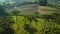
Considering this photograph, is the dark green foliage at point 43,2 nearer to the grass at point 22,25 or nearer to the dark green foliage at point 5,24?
the grass at point 22,25

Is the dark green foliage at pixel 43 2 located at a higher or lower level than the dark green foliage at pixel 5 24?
higher

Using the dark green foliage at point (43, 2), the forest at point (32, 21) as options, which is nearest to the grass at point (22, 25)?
the forest at point (32, 21)

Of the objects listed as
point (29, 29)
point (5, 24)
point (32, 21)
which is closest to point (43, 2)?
point (32, 21)

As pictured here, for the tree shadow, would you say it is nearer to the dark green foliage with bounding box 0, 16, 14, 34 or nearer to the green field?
the green field

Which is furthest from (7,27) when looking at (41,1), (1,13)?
(41,1)

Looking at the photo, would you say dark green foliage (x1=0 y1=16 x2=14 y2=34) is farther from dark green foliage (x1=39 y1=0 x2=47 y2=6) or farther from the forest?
dark green foliage (x1=39 y1=0 x2=47 y2=6)

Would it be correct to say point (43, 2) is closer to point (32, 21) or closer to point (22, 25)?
point (32, 21)

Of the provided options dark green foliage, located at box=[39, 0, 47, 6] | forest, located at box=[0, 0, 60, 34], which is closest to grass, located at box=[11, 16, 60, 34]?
forest, located at box=[0, 0, 60, 34]

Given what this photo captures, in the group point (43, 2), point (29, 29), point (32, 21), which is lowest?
point (29, 29)

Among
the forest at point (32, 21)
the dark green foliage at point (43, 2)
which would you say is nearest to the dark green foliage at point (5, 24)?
the forest at point (32, 21)

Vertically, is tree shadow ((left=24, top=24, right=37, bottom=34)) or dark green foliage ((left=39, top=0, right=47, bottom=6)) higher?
dark green foliage ((left=39, top=0, right=47, bottom=6))

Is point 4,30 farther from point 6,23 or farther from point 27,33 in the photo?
point 27,33
